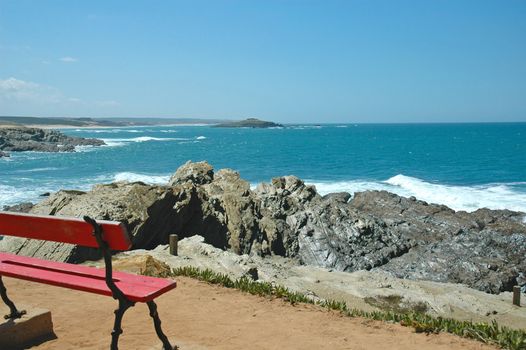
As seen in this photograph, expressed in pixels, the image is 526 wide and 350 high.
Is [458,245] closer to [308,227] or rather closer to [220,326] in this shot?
[308,227]

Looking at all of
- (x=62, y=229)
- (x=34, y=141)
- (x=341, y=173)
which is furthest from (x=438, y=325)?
(x=34, y=141)

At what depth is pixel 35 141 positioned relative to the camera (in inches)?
3462

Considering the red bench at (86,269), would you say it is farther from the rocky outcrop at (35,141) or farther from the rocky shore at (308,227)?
the rocky outcrop at (35,141)

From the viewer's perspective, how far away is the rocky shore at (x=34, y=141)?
77875 millimetres

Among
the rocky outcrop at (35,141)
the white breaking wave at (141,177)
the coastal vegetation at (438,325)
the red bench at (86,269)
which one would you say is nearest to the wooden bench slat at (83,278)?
the red bench at (86,269)

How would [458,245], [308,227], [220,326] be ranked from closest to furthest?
[220,326] → [458,245] → [308,227]

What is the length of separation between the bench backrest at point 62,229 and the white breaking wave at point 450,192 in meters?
29.8

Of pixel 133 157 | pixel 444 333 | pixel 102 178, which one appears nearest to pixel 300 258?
pixel 444 333

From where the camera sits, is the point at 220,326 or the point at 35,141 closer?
the point at 220,326

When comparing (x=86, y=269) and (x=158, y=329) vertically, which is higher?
(x=86, y=269)

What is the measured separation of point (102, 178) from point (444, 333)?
41.4 metres

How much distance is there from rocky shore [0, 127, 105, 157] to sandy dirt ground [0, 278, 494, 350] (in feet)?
223

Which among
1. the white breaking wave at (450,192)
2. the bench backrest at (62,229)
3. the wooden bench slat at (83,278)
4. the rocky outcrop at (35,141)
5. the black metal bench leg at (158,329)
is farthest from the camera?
the rocky outcrop at (35,141)

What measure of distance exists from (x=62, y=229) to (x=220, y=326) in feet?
8.99
